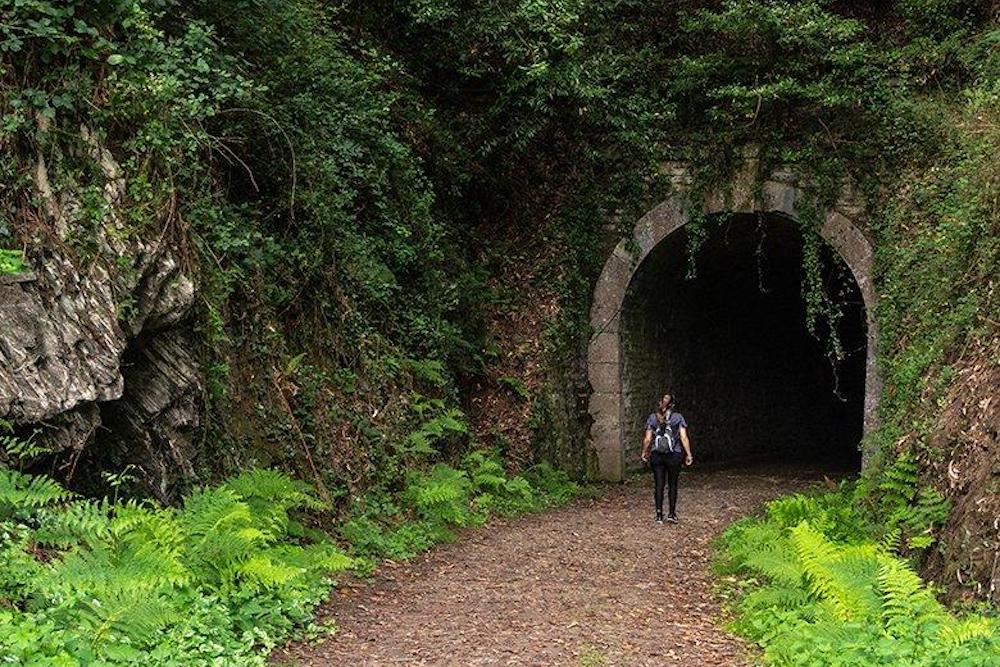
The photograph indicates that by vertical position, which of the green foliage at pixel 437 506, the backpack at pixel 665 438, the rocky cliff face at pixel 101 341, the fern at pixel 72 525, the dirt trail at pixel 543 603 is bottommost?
the dirt trail at pixel 543 603

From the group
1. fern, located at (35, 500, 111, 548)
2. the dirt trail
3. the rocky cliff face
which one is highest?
the rocky cliff face

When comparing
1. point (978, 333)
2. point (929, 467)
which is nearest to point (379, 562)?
point (929, 467)

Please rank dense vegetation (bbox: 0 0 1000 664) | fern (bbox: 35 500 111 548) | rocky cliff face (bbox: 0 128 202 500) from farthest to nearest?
dense vegetation (bbox: 0 0 1000 664) < rocky cliff face (bbox: 0 128 202 500) < fern (bbox: 35 500 111 548)

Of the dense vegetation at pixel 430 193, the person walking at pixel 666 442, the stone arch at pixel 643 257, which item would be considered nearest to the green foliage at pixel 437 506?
the dense vegetation at pixel 430 193

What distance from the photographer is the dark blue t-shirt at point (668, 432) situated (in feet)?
31.2

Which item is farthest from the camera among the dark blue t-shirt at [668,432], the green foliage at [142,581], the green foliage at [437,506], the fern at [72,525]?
the dark blue t-shirt at [668,432]

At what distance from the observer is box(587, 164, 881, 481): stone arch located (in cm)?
1209

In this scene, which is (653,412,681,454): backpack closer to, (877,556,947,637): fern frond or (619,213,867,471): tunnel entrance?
(619,213,867,471): tunnel entrance

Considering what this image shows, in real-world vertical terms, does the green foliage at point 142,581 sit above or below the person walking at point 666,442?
below

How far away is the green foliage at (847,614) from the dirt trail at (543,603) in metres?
0.32

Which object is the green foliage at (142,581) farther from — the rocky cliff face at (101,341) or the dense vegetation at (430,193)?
the rocky cliff face at (101,341)

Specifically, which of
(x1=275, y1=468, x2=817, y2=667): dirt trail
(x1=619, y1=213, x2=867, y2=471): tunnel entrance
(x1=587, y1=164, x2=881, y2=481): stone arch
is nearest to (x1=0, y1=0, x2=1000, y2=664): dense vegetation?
(x1=587, y1=164, x2=881, y2=481): stone arch

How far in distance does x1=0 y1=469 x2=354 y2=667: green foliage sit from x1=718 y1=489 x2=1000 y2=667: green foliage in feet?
9.22

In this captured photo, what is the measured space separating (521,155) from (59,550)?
9.84 metres
